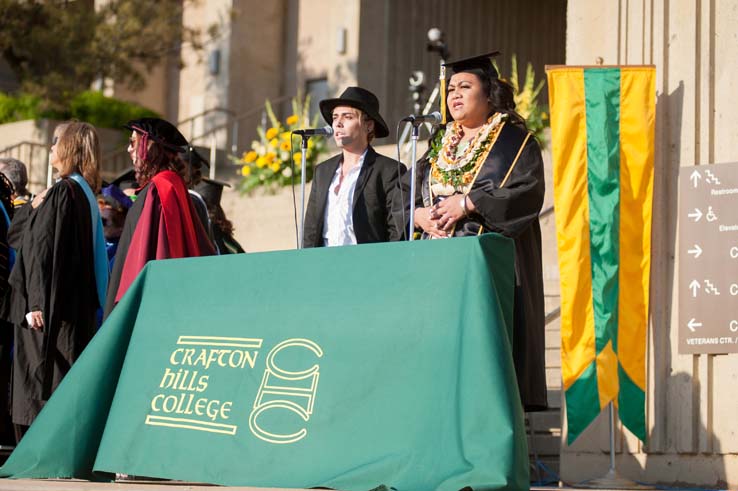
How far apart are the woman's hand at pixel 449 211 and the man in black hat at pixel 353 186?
595 mm

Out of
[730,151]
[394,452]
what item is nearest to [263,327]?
[394,452]

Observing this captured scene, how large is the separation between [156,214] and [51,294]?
29.0 inches

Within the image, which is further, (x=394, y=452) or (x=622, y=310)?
(x=622, y=310)

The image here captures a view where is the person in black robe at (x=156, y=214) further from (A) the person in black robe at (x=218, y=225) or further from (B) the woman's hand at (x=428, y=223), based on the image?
(A) the person in black robe at (x=218, y=225)

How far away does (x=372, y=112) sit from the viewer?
18.8 feet

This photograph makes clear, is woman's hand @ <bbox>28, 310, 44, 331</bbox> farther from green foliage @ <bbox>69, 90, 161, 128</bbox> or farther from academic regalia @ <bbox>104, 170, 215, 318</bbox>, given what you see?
green foliage @ <bbox>69, 90, 161, 128</bbox>

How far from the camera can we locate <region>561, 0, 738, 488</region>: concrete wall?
5.71m

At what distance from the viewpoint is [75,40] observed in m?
17.6

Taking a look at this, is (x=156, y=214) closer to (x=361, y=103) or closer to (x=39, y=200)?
(x=39, y=200)

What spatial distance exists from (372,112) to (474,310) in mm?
2215

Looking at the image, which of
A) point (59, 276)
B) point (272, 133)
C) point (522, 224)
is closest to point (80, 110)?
point (272, 133)

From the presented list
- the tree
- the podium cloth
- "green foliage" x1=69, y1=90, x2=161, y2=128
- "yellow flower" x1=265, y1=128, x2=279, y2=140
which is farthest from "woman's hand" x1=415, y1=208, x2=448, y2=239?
"green foliage" x1=69, y1=90, x2=161, y2=128

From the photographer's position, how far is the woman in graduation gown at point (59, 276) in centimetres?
573

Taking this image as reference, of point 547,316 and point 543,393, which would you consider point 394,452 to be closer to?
point 543,393
